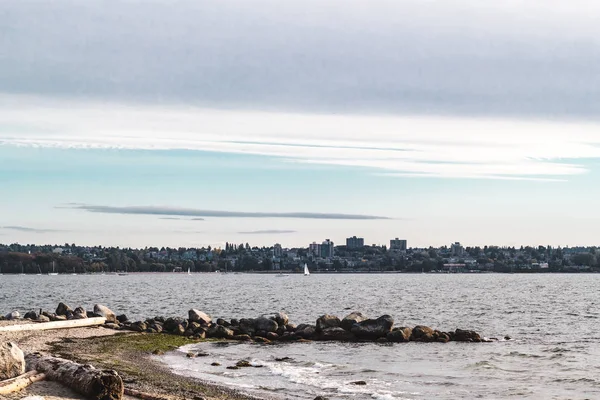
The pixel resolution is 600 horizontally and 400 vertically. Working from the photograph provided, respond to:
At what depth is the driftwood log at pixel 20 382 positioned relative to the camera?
794 inches

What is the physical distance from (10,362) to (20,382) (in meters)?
0.85

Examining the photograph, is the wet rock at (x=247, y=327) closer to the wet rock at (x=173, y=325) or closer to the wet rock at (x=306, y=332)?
the wet rock at (x=306, y=332)

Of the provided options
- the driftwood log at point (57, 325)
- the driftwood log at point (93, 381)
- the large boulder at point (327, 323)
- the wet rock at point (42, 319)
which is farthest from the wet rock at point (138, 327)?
the driftwood log at point (93, 381)

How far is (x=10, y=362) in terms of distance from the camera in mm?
21578

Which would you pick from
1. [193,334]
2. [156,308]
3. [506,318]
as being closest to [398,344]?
[193,334]

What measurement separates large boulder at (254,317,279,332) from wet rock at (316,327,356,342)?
9.37 feet

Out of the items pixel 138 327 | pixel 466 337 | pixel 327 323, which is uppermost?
pixel 327 323

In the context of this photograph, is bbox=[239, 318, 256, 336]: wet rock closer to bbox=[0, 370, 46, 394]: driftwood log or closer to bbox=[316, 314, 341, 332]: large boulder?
bbox=[316, 314, 341, 332]: large boulder

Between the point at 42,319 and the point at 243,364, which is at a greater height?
the point at 42,319

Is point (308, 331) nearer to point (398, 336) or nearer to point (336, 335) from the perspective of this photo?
point (336, 335)

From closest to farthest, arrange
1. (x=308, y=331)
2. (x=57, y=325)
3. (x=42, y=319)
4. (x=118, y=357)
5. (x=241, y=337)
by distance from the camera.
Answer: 1. (x=118, y=357)
2. (x=57, y=325)
3. (x=241, y=337)
4. (x=308, y=331)
5. (x=42, y=319)

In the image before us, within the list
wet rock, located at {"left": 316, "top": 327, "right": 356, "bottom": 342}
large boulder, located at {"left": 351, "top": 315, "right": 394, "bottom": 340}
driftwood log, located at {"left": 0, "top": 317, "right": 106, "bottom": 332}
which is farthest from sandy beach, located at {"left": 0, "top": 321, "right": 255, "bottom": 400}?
large boulder, located at {"left": 351, "top": 315, "right": 394, "bottom": 340}

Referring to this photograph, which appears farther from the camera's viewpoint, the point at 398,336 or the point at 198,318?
the point at 198,318

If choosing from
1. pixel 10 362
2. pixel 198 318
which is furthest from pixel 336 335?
pixel 10 362
